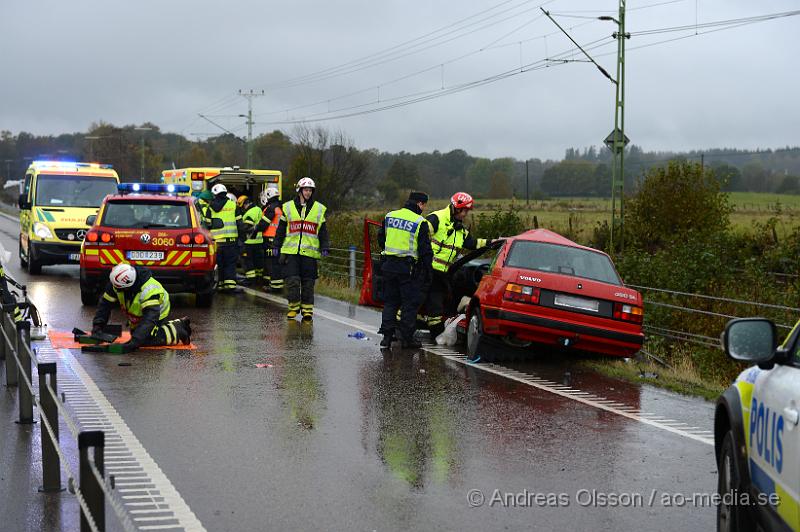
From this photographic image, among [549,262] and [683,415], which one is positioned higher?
[549,262]

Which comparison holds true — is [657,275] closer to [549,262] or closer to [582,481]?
[549,262]

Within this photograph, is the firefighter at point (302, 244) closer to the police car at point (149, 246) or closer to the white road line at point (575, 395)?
the police car at point (149, 246)

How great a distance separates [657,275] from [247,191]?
47.6 feet

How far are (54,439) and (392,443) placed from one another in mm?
2738

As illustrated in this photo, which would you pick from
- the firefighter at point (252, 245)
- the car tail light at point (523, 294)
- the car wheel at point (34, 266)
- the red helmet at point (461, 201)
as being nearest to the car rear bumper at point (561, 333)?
the car tail light at point (523, 294)

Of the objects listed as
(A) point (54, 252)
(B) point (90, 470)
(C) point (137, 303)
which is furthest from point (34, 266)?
(B) point (90, 470)

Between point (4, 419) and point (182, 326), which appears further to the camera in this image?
point (182, 326)

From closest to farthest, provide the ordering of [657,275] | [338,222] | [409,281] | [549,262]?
[549,262] < [409,281] < [657,275] < [338,222]

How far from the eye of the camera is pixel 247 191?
1256 inches

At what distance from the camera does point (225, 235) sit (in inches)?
814

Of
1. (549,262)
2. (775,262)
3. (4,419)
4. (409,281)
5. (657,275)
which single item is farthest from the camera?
(775,262)

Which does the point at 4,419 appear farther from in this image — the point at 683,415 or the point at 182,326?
the point at 683,415

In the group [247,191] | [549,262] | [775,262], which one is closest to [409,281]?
[549,262]

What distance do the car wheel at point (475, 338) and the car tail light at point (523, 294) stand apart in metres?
0.55
